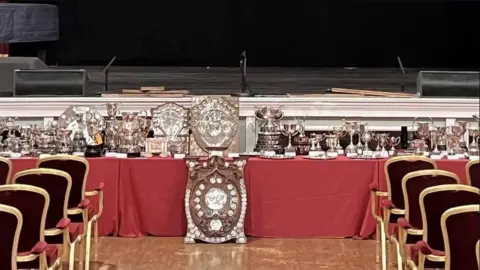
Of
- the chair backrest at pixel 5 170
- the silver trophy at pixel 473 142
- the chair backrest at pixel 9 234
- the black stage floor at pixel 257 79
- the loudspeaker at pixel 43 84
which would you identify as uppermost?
the black stage floor at pixel 257 79

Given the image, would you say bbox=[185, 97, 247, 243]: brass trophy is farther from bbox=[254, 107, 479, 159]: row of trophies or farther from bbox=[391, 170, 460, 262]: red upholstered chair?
bbox=[391, 170, 460, 262]: red upholstered chair

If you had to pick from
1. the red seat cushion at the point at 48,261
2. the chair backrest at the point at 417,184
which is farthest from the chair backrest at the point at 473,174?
the red seat cushion at the point at 48,261

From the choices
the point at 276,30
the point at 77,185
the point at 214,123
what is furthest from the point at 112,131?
the point at 276,30

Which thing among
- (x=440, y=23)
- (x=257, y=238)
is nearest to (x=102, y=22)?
(x=440, y=23)

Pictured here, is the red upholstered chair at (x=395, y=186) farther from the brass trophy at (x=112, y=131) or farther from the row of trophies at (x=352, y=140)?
the brass trophy at (x=112, y=131)

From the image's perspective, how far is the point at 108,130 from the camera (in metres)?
6.19

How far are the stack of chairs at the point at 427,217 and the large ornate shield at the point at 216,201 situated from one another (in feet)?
3.37

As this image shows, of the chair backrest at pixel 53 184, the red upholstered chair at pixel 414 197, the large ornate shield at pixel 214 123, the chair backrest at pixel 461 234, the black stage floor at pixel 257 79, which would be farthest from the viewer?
the black stage floor at pixel 257 79

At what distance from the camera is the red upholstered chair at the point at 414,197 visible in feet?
14.1

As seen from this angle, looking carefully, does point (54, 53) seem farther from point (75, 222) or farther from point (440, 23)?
point (75, 222)

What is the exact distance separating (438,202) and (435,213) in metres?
0.09

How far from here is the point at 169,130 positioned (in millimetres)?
6191

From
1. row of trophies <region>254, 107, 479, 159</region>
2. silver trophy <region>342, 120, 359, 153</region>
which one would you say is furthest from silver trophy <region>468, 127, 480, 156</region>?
silver trophy <region>342, 120, 359, 153</region>

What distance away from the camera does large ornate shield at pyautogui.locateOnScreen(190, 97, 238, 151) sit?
5816 millimetres
